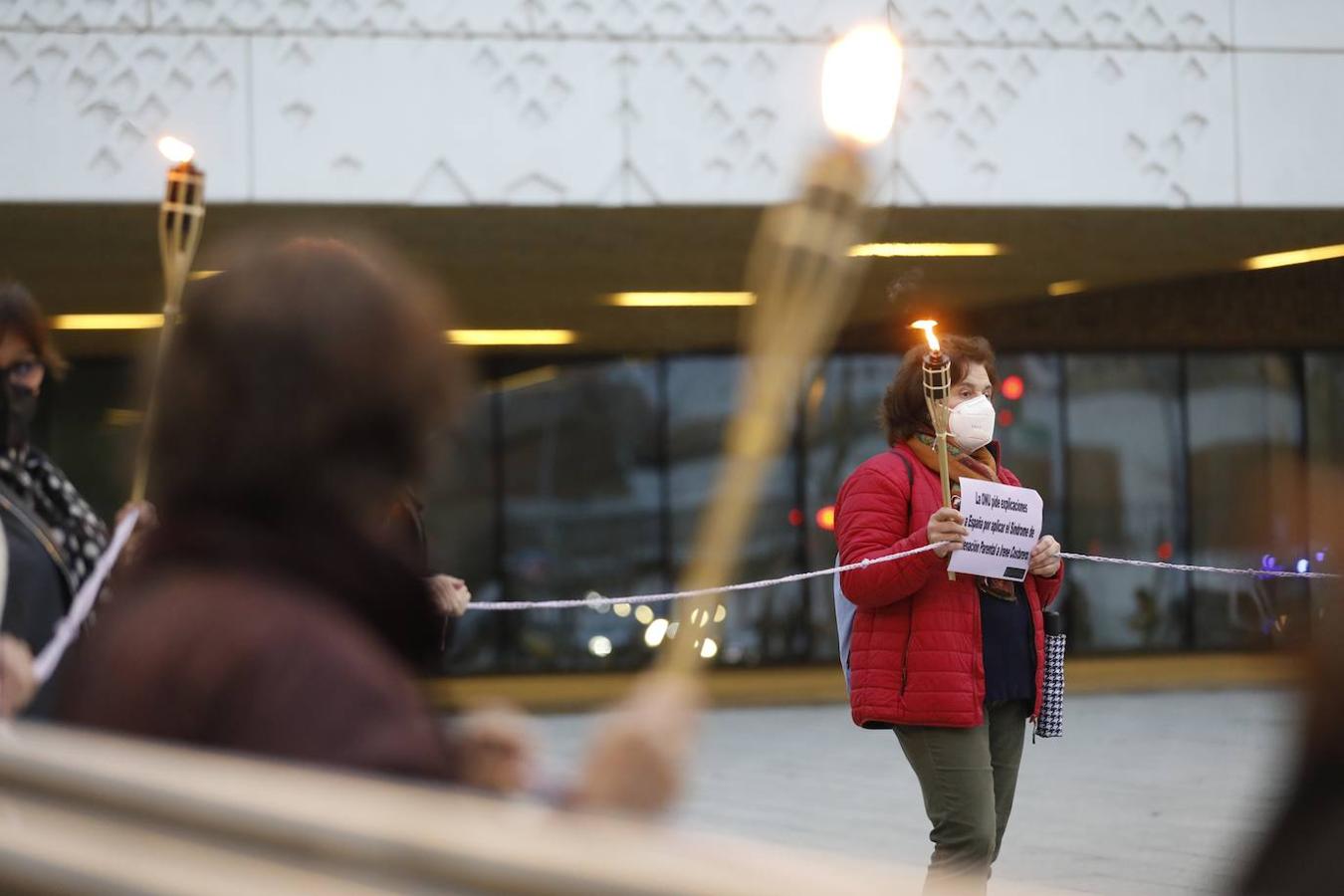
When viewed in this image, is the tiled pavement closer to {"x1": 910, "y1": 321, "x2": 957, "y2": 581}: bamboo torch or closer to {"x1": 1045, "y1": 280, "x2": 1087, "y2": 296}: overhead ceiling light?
{"x1": 910, "y1": 321, "x2": 957, "y2": 581}: bamboo torch

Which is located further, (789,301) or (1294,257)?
(1294,257)

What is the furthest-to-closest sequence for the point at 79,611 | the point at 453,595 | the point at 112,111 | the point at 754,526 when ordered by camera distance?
the point at 754,526
the point at 112,111
the point at 453,595
the point at 79,611

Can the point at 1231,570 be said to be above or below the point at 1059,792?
above

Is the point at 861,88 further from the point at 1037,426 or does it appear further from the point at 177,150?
the point at 1037,426

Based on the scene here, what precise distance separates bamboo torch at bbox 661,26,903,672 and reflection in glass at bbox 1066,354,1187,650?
48.1 feet

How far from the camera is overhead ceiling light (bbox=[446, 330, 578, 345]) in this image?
15547mm

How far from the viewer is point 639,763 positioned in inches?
48.6

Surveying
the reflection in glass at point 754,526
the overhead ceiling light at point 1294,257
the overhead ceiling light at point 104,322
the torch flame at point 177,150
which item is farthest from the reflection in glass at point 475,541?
the torch flame at point 177,150

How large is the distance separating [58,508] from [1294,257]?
472 inches

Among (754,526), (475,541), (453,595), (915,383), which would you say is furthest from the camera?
(475,541)

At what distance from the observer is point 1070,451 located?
15.6m

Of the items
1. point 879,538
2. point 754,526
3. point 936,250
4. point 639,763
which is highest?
point 936,250

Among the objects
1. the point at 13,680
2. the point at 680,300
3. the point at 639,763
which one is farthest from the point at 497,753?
the point at 680,300

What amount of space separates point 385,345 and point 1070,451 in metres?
14.8
